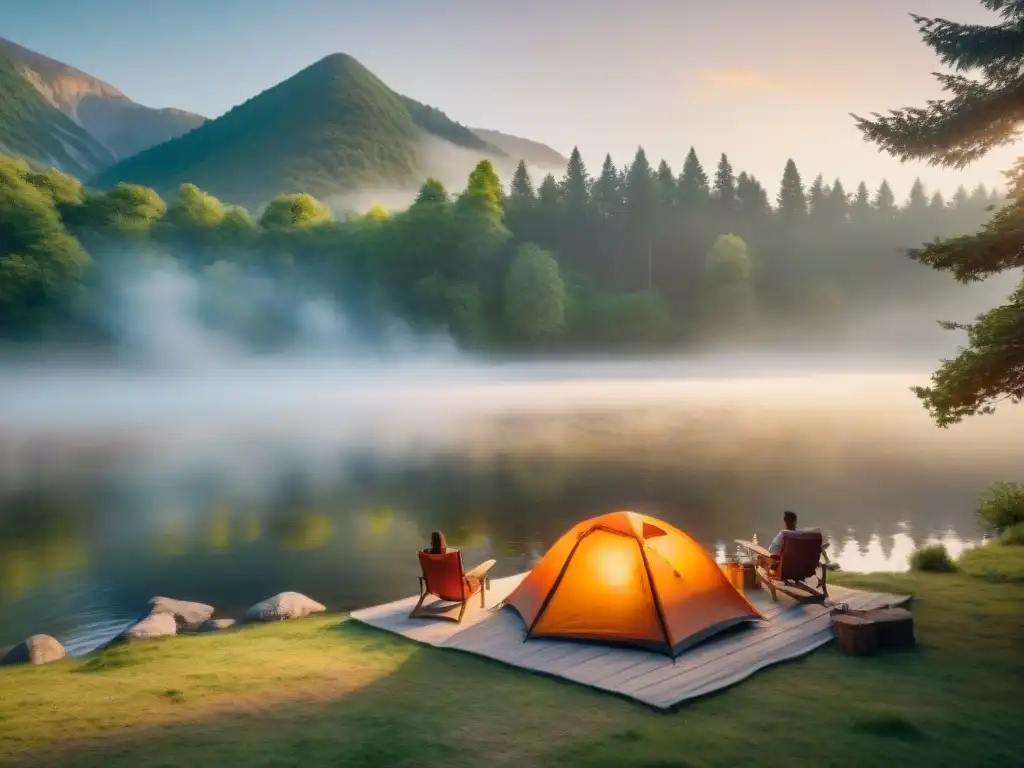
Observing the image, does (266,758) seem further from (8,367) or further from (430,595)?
(8,367)

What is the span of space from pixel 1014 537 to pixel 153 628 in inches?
630

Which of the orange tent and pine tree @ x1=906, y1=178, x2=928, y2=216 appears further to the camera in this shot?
pine tree @ x1=906, y1=178, x2=928, y2=216

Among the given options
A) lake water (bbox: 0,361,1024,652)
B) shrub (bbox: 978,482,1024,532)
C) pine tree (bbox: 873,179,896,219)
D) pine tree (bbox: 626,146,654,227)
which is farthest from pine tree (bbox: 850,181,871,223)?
shrub (bbox: 978,482,1024,532)

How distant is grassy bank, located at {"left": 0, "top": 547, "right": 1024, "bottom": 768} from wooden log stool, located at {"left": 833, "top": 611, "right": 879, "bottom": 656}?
0.13 metres

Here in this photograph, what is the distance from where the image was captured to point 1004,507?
20.4 meters

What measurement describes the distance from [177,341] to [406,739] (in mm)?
94610

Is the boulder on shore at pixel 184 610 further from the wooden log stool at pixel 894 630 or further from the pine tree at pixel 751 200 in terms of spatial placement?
the pine tree at pixel 751 200

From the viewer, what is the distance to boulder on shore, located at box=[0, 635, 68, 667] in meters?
12.4

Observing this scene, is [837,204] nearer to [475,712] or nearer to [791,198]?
[791,198]

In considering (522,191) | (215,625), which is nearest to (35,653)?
(215,625)

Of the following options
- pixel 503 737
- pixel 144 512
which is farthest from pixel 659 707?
pixel 144 512

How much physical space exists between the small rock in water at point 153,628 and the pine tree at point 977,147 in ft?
38.4

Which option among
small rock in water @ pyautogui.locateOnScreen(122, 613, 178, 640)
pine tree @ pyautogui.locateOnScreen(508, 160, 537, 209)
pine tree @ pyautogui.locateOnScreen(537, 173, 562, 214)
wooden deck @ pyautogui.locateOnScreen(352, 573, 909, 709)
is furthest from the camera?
pine tree @ pyautogui.locateOnScreen(537, 173, 562, 214)

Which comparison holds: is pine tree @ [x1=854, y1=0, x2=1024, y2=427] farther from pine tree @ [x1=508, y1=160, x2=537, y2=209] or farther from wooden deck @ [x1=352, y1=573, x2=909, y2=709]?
pine tree @ [x1=508, y1=160, x2=537, y2=209]
